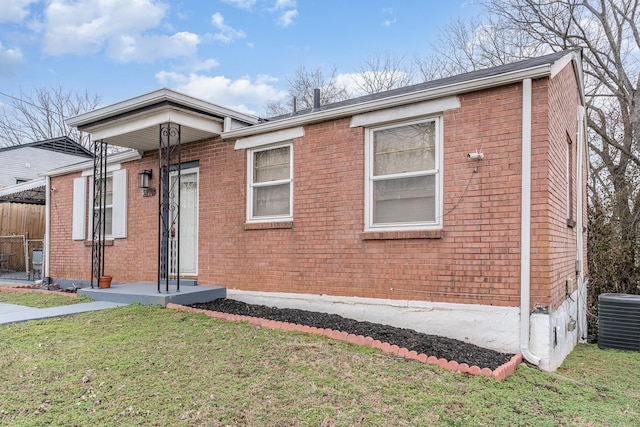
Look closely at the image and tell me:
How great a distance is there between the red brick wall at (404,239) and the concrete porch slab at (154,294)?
344 millimetres

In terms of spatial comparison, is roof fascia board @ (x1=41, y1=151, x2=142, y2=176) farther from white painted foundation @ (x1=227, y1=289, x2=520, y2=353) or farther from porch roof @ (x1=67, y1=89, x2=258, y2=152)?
white painted foundation @ (x1=227, y1=289, x2=520, y2=353)

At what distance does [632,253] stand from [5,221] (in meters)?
19.3

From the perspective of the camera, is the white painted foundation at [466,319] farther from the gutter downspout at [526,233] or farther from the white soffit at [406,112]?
the white soffit at [406,112]

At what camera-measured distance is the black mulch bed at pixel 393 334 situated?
4.57 meters

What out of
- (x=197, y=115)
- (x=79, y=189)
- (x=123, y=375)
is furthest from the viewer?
(x=79, y=189)

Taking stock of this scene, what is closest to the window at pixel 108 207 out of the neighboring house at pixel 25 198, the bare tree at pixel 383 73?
the neighboring house at pixel 25 198

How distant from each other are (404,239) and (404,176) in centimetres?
84

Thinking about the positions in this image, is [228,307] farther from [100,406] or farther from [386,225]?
[100,406]

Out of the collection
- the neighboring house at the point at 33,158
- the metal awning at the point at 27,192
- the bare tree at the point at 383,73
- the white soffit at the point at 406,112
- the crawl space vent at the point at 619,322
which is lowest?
the crawl space vent at the point at 619,322

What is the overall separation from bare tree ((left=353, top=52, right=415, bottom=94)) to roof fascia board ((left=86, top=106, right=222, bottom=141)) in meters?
17.0

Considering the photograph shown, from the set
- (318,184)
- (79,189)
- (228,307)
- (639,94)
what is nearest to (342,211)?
(318,184)

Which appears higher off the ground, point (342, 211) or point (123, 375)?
point (342, 211)


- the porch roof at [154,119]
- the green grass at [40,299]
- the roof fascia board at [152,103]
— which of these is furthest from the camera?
the green grass at [40,299]

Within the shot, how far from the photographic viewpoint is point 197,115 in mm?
7266
